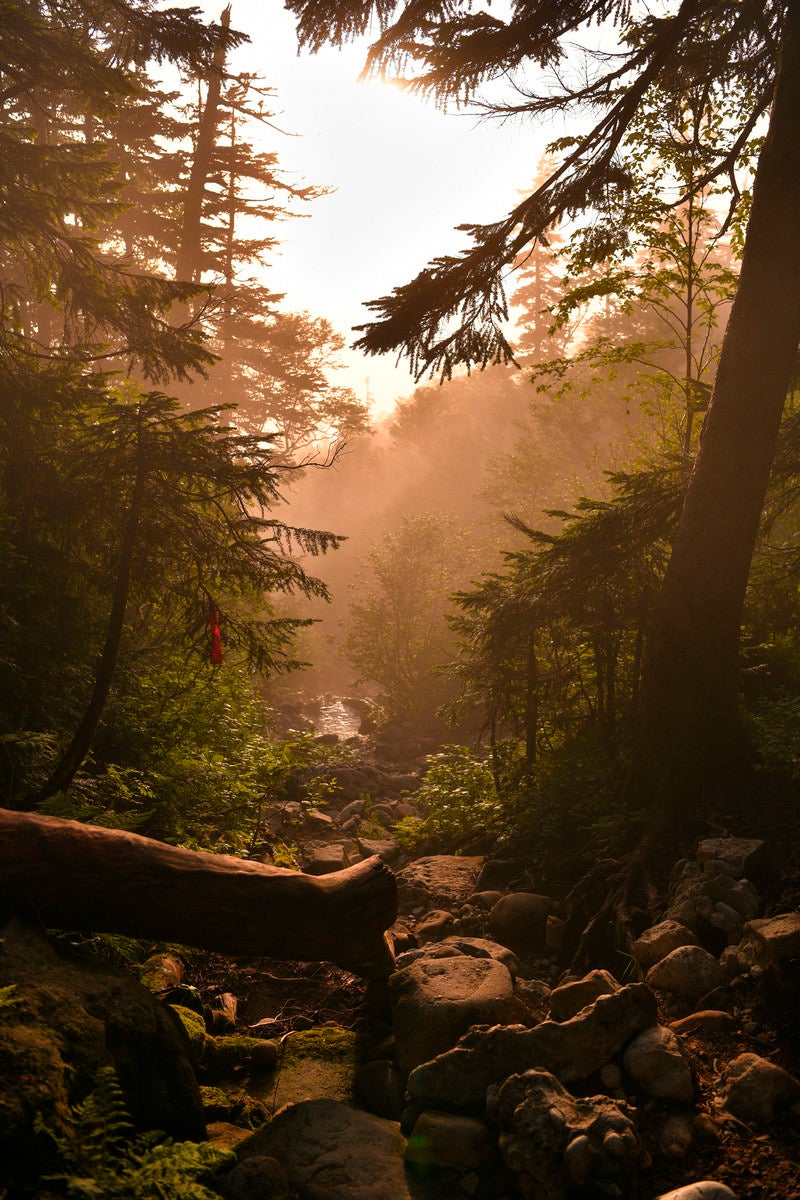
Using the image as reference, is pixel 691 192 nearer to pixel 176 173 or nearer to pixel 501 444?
pixel 176 173

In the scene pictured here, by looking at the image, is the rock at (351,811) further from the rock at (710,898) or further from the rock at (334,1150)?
the rock at (334,1150)

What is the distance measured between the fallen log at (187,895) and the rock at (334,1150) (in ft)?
2.83

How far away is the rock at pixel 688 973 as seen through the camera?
4398 millimetres

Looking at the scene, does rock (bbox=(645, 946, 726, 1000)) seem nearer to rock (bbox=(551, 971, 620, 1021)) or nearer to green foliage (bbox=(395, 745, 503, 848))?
rock (bbox=(551, 971, 620, 1021))

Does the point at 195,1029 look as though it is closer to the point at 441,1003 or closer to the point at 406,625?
the point at 441,1003

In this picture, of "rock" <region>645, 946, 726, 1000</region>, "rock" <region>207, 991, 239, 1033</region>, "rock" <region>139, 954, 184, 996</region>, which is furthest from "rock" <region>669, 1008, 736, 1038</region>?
"rock" <region>139, 954, 184, 996</region>

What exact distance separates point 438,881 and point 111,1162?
5278 millimetres

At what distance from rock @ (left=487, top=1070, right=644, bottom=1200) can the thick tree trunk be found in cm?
335

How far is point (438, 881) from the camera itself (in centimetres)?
779

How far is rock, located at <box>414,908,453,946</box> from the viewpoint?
6559 mm

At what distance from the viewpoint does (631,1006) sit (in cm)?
377

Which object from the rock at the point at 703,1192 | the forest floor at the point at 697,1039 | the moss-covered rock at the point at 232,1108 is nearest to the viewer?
the rock at the point at 703,1192

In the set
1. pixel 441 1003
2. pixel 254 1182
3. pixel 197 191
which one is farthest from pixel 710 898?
pixel 197 191

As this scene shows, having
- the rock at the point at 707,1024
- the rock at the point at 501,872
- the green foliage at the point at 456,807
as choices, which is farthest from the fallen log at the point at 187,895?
the green foliage at the point at 456,807
